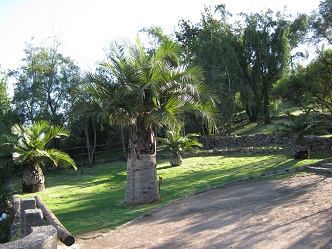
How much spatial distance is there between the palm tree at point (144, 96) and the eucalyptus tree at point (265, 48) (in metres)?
16.9

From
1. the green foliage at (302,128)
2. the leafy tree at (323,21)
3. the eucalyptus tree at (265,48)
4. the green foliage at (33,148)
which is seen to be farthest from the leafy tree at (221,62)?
the green foliage at (33,148)

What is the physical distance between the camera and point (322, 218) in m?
6.56

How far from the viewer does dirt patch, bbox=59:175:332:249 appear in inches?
230

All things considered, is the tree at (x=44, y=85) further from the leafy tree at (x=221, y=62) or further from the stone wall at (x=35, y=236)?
the stone wall at (x=35, y=236)

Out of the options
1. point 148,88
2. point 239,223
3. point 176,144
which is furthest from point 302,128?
point 239,223

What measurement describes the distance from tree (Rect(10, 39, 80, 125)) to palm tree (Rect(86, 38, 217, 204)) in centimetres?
1163

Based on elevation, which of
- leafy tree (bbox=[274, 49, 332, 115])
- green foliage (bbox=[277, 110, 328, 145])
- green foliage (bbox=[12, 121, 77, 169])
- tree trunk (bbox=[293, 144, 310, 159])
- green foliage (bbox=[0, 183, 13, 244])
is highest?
leafy tree (bbox=[274, 49, 332, 115])

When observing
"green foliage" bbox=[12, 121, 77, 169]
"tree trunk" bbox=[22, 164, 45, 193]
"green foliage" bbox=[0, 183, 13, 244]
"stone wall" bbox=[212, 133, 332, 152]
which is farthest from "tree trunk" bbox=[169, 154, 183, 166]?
"green foliage" bbox=[0, 183, 13, 244]

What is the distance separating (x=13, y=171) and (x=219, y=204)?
14569 millimetres

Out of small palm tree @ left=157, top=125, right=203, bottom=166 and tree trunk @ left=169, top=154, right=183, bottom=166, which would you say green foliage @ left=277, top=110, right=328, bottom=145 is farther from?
tree trunk @ left=169, top=154, right=183, bottom=166

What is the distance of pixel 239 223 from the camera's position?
680 centimetres

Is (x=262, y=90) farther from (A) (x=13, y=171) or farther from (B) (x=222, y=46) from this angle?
(A) (x=13, y=171)

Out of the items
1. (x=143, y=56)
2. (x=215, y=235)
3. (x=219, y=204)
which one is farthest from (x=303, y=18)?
(x=215, y=235)

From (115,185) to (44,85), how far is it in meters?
10.1
